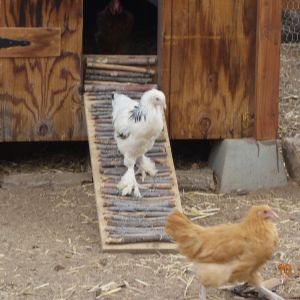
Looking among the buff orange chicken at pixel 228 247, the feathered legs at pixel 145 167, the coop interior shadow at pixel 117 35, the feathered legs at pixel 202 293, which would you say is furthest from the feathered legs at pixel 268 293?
the coop interior shadow at pixel 117 35

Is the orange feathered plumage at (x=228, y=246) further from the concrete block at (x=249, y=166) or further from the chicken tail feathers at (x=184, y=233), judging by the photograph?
the concrete block at (x=249, y=166)

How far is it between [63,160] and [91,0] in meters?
4.07

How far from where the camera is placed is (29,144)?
8.81 m

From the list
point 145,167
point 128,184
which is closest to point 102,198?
point 128,184

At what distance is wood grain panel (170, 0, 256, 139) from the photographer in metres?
7.75

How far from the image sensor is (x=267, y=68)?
307 inches

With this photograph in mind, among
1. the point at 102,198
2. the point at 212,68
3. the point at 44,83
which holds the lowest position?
the point at 102,198

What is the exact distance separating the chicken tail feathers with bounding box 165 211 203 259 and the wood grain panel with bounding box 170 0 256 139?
269 centimetres

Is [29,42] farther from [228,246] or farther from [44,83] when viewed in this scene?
[228,246]

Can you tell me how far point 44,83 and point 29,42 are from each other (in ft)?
1.30

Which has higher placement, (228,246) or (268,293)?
(228,246)

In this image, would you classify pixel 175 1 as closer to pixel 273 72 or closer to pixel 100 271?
pixel 273 72

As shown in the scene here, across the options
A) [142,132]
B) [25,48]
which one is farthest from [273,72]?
[25,48]

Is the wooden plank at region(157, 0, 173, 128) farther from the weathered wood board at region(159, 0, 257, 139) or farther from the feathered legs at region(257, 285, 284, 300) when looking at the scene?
the feathered legs at region(257, 285, 284, 300)
